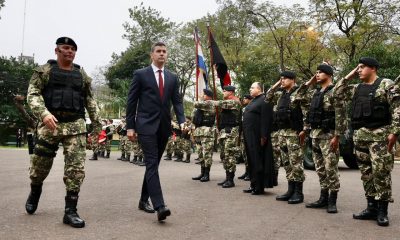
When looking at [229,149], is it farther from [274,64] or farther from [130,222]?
[274,64]

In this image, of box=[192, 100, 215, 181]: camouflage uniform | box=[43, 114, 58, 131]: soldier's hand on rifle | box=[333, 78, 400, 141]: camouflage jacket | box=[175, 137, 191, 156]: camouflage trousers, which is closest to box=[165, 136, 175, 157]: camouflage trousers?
box=[175, 137, 191, 156]: camouflage trousers

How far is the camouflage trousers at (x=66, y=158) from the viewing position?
187 inches

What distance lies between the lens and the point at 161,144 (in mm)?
5250

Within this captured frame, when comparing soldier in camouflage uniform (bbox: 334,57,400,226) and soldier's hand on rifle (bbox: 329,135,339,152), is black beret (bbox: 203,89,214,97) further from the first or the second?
soldier in camouflage uniform (bbox: 334,57,400,226)

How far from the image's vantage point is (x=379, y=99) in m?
5.07

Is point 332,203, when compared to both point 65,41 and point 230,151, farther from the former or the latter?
point 65,41

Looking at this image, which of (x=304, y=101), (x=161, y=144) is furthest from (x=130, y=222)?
(x=304, y=101)

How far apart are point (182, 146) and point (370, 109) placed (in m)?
12.8

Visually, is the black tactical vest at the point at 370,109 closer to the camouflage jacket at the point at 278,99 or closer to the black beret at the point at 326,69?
the black beret at the point at 326,69

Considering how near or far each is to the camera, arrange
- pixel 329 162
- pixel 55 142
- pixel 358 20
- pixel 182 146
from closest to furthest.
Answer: pixel 55 142, pixel 329 162, pixel 182 146, pixel 358 20

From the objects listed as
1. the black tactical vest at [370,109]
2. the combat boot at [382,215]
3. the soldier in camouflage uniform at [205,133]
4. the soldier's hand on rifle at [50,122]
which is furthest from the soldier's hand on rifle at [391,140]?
the soldier in camouflage uniform at [205,133]

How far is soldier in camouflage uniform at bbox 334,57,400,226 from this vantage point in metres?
4.95

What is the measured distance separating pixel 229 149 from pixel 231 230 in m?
4.16

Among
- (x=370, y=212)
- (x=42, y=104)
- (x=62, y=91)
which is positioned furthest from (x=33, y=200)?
(x=370, y=212)
